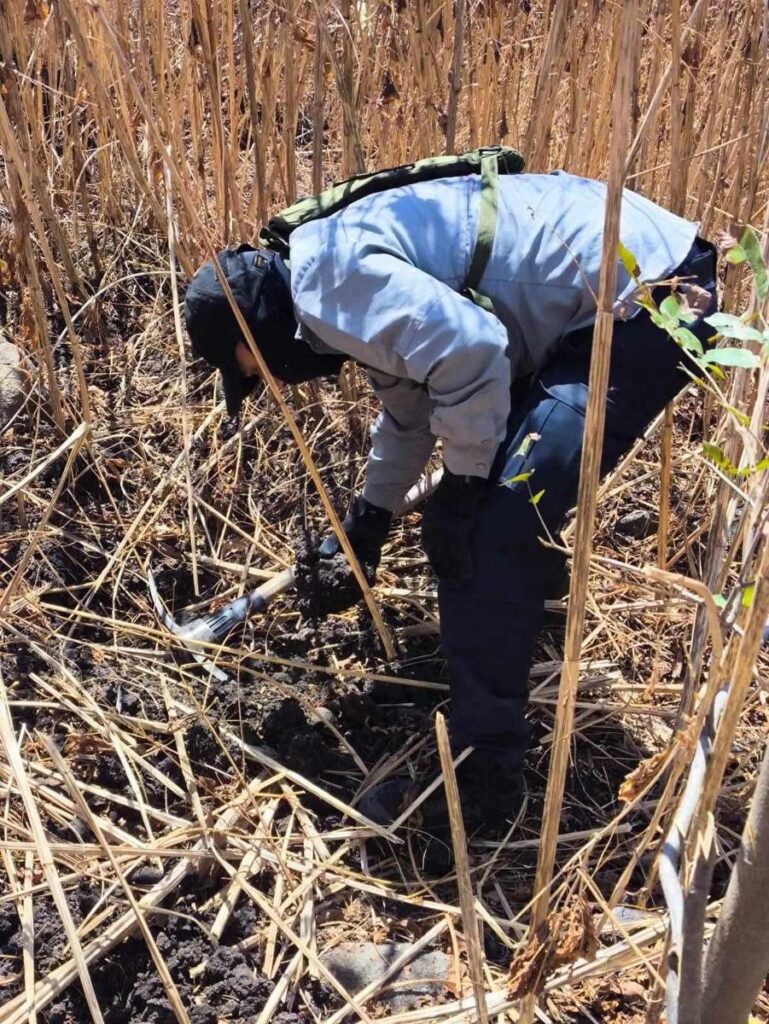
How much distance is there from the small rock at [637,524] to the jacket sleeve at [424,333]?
761 millimetres

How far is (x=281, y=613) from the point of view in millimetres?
2193

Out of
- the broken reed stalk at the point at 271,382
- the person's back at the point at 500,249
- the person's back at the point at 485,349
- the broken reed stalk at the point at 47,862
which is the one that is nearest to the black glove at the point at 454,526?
the person's back at the point at 485,349

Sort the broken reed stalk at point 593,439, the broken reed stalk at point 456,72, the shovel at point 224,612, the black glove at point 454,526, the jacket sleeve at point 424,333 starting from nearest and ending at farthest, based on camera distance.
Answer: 1. the broken reed stalk at point 593,439
2. the jacket sleeve at point 424,333
3. the black glove at point 454,526
4. the broken reed stalk at point 456,72
5. the shovel at point 224,612

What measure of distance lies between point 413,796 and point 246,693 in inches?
15.9

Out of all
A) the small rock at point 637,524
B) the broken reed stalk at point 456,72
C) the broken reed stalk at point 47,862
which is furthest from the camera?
the small rock at point 637,524

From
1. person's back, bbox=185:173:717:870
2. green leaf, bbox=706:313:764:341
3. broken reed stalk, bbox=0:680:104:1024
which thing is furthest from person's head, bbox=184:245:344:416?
green leaf, bbox=706:313:764:341

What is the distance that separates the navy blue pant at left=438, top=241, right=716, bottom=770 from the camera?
1664mm

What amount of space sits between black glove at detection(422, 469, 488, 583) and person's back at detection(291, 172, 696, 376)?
0.27 meters

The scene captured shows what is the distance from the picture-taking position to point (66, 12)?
65.1 inches

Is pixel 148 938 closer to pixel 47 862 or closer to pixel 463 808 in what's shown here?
pixel 47 862

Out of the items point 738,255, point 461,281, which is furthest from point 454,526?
point 738,255

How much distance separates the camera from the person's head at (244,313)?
1.70 meters

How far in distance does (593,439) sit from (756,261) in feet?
0.64

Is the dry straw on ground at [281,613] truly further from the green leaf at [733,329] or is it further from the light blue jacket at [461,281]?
the light blue jacket at [461,281]
